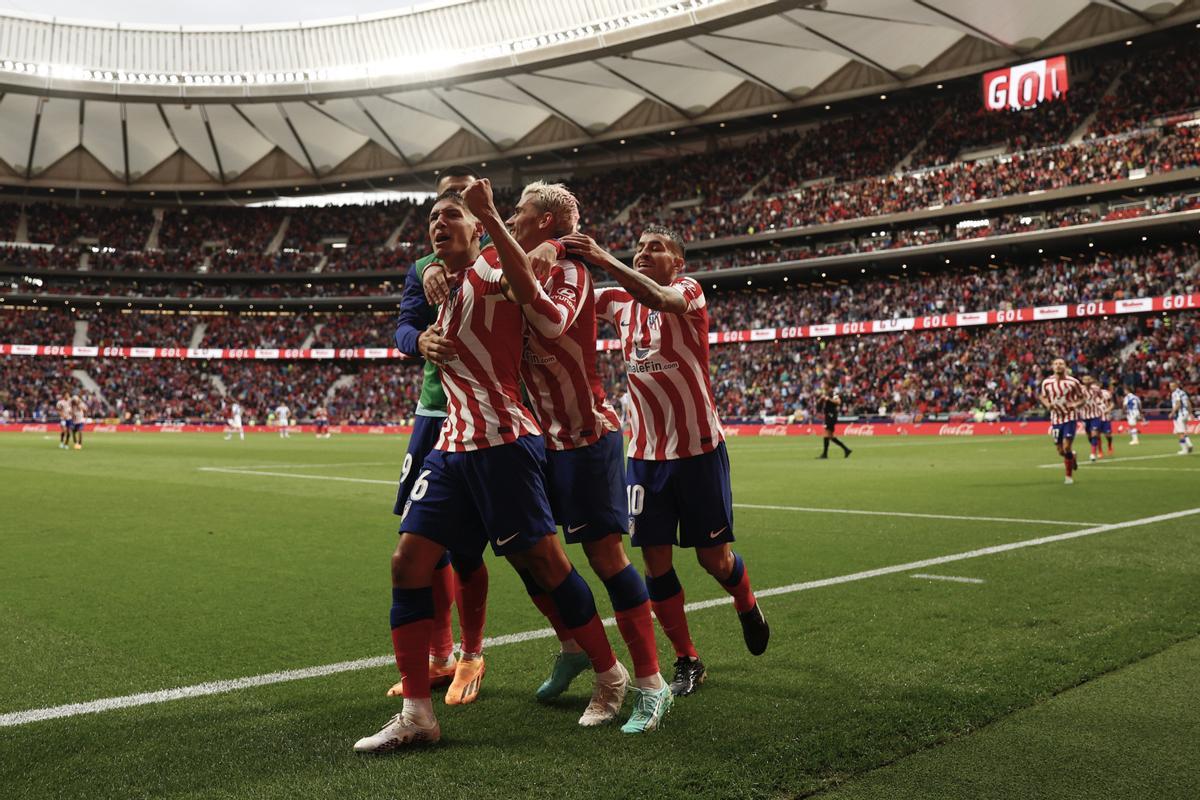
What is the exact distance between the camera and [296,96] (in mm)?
47750

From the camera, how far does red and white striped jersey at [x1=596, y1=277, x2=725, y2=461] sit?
4469 mm

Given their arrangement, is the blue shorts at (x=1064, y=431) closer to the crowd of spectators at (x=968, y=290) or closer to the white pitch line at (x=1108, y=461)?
the white pitch line at (x=1108, y=461)

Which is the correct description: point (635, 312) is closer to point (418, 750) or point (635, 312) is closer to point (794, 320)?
point (418, 750)

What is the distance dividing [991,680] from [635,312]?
236 centimetres

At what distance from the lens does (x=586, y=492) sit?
13.1 feet

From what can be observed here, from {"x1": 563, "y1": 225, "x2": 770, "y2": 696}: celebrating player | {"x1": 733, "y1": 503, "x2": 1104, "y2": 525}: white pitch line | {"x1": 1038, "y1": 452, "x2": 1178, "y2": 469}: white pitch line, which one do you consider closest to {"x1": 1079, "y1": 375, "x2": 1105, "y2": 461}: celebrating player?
{"x1": 1038, "y1": 452, "x2": 1178, "y2": 469}: white pitch line

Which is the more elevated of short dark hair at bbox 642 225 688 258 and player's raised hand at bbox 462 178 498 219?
short dark hair at bbox 642 225 688 258

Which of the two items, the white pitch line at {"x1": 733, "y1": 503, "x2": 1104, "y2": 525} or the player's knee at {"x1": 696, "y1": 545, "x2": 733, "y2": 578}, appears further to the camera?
the white pitch line at {"x1": 733, "y1": 503, "x2": 1104, "y2": 525}

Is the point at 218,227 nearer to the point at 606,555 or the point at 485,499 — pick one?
the point at 606,555

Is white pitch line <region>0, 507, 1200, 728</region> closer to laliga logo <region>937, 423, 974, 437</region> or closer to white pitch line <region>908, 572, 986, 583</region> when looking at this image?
white pitch line <region>908, 572, 986, 583</region>

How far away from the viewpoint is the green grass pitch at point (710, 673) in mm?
3064

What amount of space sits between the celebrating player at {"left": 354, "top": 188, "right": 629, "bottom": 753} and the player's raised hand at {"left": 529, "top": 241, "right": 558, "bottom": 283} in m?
0.14

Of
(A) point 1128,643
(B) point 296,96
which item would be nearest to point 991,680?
(A) point 1128,643

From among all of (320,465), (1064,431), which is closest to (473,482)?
(1064,431)
